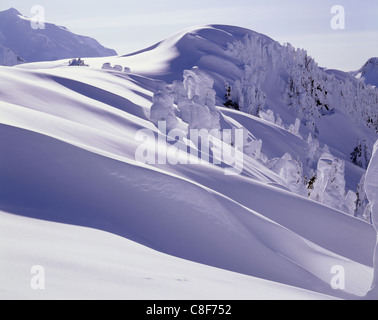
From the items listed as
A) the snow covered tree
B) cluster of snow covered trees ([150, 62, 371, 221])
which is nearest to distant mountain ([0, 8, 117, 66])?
cluster of snow covered trees ([150, 62, 371, 221])

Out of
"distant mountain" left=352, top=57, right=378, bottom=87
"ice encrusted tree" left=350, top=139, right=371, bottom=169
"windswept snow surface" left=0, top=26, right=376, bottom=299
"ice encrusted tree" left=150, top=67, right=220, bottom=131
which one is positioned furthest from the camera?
"distant mountain" left=352, top=57, right=378, bottom=87

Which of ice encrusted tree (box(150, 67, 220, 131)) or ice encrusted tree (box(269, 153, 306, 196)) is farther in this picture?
ice encrusted tree (box(269, 153, 306, 196))

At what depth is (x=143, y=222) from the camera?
4.11m

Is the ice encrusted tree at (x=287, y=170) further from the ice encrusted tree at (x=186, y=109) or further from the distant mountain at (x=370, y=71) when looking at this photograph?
the distant mountain at (x=370, y=71)

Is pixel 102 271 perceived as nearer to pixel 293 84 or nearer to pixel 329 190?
pixel 329 190

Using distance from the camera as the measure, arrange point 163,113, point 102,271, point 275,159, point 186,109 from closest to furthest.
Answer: point 102,271
point 163,113
point 186,109
point 275,159

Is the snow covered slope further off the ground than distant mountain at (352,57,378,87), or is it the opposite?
distant mountain at (352,57,378,87)

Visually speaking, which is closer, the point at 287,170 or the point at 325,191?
the point at 325,191

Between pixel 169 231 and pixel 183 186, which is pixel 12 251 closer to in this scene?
pixel 169 231

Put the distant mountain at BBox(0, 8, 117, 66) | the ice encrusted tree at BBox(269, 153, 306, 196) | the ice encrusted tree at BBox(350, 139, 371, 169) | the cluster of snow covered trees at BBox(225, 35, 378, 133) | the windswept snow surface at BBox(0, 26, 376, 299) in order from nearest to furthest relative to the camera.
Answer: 1. the windswept snow surface at BBox(0, 26, 376, 299)
2. the ice encrusted tree at BBox(269, 153, 306, 196)
3. the cluster of snow covered trees at BBox(225, 35, 378, 133)
4. the ice encrusted tree at BBox(350, 139, 371, 169)
5. the distant mountain at BBox(0, 8, 117, 66)

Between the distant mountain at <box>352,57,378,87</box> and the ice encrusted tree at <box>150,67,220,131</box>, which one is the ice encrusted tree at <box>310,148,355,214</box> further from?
the distant mountain at <box>352,57,378,87</box>

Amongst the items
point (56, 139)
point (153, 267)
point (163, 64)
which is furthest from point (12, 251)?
point (163, 64)

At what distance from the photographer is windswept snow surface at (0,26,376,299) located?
2.96 m

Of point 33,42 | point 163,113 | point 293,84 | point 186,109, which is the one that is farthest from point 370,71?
point 163,113
